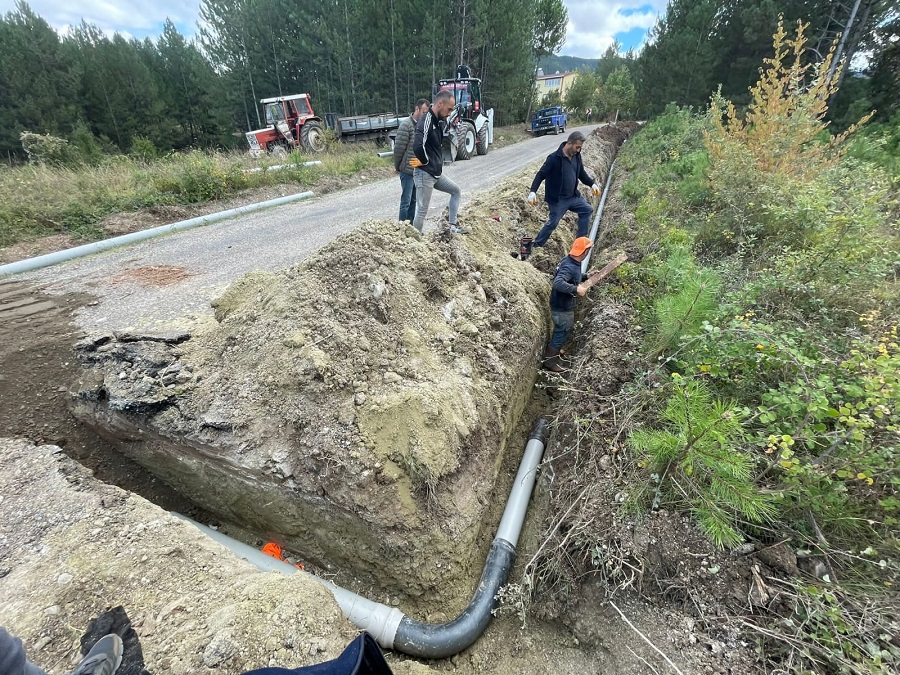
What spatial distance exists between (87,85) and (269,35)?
1286cm

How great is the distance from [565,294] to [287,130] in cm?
1655

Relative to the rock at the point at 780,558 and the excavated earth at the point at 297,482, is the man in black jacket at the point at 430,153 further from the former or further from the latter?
the rock at the point at 780,558

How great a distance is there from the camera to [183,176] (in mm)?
8938

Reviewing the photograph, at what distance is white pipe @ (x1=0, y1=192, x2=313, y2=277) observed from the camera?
566 centimetres

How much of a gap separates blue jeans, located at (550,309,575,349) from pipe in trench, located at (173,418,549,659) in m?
2.42

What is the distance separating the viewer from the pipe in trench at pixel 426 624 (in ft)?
8.09

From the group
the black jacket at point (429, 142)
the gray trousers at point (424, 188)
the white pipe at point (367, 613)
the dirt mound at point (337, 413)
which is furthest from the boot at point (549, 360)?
the white pipe at point (367, 613)

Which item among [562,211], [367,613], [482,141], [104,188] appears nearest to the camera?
[367,613]

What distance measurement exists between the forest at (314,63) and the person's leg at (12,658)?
23037 mm

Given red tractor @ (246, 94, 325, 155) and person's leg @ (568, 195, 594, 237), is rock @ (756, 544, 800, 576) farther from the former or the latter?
red tractor @ (246, 94, 325, 155)

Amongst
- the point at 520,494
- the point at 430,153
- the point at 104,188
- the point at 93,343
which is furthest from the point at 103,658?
the point at 104,188

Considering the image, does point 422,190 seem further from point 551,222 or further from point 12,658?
point 12,658

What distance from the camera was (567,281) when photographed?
4.55m

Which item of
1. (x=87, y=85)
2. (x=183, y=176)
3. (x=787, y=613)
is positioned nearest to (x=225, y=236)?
(x=183, y=176)
